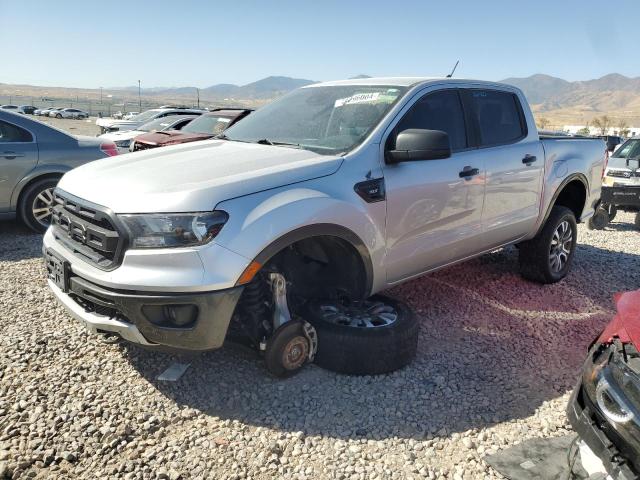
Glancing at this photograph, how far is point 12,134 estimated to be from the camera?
248 inches

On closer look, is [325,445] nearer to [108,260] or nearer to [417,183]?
[108,260]

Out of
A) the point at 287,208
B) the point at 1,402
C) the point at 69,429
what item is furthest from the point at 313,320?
the point at 1,402

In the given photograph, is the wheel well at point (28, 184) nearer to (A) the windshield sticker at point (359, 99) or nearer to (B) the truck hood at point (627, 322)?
(A) the windshield sticker at point (359, 99)

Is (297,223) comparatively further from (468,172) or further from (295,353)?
(468,172)

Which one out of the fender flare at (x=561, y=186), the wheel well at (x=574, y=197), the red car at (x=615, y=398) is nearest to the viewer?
the red car at (x=615, y=398)

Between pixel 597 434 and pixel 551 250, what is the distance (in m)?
3.51

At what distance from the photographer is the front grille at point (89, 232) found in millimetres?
2727

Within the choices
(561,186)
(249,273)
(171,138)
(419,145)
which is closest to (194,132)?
(171,138)

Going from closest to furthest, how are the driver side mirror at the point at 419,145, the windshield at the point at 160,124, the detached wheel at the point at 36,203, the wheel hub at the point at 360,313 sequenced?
the driver side mirror at the point at 419,145 < the wheel hub at the point at 360,313 < the detached wheel at the point at 36,203 < the windshield at the point at 160,124

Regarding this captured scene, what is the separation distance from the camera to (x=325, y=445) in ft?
8.75

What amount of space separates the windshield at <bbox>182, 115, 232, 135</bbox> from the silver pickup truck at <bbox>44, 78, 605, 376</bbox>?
19.6ft

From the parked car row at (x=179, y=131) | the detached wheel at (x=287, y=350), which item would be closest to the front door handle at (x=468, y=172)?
the detached wheel at (x=287, y=350)

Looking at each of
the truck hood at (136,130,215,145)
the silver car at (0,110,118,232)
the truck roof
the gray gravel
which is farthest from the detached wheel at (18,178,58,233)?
the truck roof

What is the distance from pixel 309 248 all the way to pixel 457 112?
174cm
